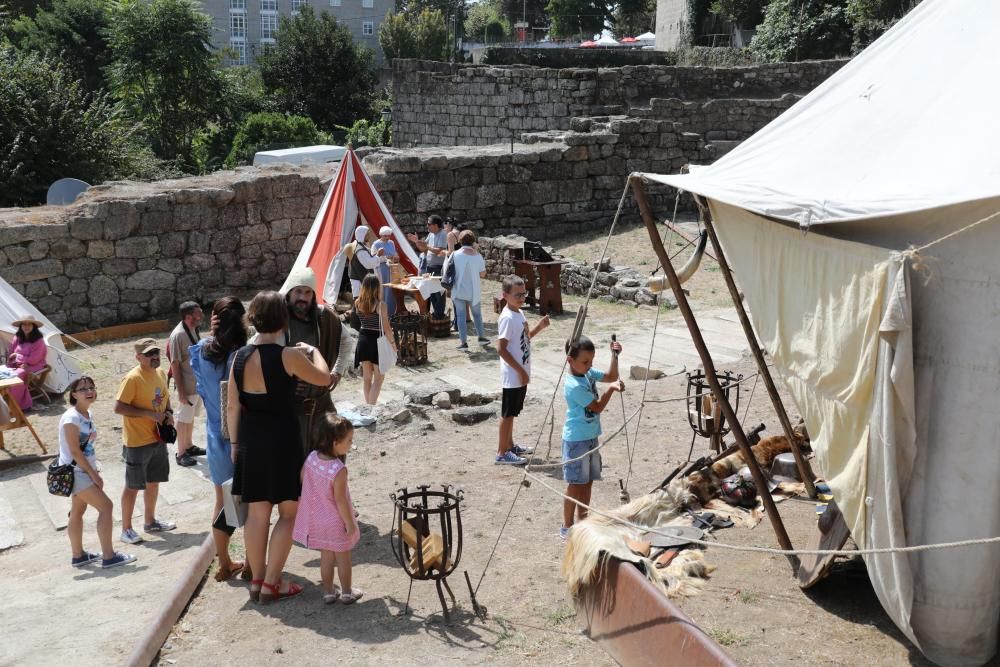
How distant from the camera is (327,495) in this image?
4590 millimetres

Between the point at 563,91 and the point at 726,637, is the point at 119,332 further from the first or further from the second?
the point at 563,91

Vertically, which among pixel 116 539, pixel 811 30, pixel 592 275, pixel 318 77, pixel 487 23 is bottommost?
pixel 116 539

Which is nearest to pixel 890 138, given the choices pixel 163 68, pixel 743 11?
pixel 743 11

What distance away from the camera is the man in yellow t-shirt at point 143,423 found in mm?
5879

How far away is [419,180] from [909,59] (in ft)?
34.9

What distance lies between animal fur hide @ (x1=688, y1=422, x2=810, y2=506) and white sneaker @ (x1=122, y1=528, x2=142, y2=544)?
347 centimetres

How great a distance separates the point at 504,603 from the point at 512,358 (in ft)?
7.54

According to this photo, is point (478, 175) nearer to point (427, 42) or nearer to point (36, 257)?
point (36, 257)

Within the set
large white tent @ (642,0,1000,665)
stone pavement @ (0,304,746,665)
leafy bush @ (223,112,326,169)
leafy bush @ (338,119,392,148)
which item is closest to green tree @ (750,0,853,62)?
leafy bush @ (338,119,392,148)

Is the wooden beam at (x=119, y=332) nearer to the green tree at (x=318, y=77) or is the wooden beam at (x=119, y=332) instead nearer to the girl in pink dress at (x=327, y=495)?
the girl in pink dress at (x=327, y=495)

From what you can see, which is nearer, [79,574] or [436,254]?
[79,574]

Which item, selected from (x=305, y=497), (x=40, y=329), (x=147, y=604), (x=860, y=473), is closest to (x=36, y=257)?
(x=40, y=329)

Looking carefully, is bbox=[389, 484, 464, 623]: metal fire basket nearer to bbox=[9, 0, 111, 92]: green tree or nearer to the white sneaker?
the white sneaker

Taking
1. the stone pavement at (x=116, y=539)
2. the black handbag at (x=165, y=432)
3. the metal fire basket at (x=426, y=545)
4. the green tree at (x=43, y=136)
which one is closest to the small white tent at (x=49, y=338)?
the stone pavement at (x=116, y=539)
